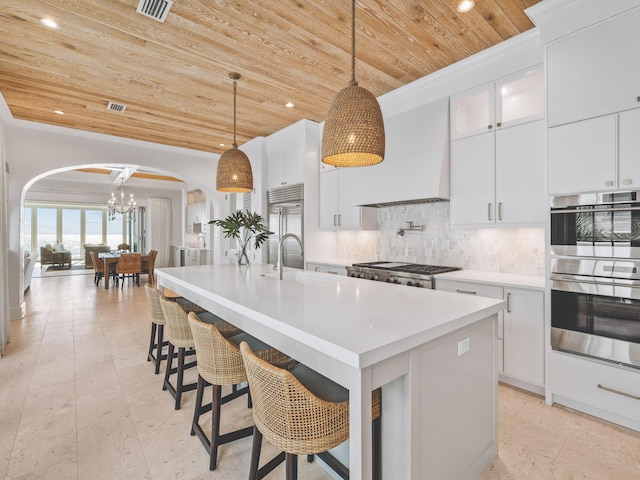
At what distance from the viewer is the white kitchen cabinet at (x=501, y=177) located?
2.62 meters

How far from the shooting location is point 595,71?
2154 mm

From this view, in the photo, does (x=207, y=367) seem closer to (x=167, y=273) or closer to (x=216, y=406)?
(x=216, y=406)

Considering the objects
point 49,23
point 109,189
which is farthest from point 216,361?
point 109,189

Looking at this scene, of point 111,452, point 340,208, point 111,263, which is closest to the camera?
point 111,452

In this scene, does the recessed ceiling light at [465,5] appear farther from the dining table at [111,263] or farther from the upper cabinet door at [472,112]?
the dining table at [111,263]

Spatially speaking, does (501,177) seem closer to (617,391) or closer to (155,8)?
(617,391)

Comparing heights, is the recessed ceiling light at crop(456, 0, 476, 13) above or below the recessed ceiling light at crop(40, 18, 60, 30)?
below

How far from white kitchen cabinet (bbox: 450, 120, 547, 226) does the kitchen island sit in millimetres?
1362

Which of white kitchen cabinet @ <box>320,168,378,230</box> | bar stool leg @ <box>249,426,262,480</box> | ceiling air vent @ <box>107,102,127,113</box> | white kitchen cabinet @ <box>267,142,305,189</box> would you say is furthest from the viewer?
white kitchen cabinet @ <box>267,142,305,189</box>

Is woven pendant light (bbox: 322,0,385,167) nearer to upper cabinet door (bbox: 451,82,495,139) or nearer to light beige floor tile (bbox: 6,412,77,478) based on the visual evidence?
upper cabinet door (bbox: 451,82,495,139)

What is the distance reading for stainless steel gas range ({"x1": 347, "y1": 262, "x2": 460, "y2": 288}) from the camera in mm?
3078

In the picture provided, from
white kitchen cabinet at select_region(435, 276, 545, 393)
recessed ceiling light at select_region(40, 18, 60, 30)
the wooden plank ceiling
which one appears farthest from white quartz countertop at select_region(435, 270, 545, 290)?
recessed ceiling light at select_region(40, 18, 60, 30)

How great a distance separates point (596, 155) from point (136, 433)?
11.6 feet

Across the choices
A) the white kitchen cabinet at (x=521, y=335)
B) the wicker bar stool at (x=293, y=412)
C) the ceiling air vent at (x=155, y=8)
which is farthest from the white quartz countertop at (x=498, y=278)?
the ceiling air vent at (x=155, y=8)
